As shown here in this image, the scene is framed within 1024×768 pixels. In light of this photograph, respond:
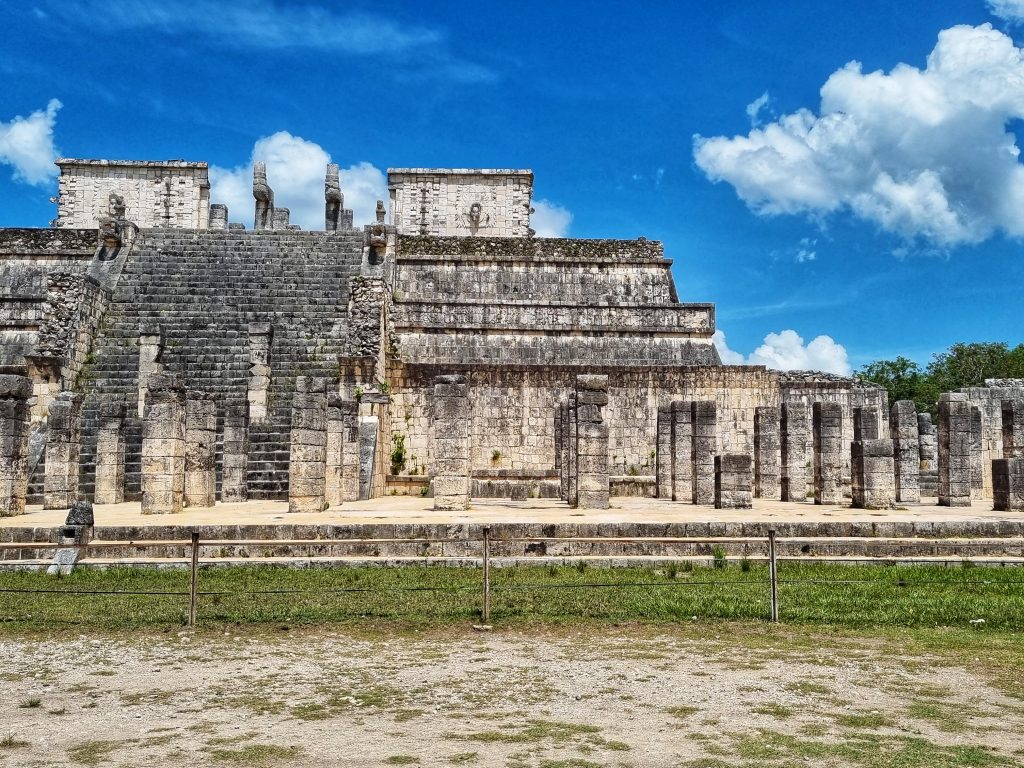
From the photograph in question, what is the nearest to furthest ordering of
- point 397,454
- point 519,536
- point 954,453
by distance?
1. point 519,536
2. point 954,453
3. point 397,454

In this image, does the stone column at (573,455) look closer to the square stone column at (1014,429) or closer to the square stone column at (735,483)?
the square stone column at (735,483)

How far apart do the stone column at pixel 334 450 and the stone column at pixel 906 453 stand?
1119cm

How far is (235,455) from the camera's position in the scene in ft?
62.8

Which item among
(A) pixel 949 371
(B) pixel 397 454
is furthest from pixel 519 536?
(A) pixel 949 371

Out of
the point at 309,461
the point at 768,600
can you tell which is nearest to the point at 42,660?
the point at 768,600

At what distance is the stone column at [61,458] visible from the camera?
→ 17.8m

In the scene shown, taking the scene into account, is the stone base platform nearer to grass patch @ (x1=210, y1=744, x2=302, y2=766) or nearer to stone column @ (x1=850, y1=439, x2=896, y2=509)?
stone column @ (x1=850, y1=439, x2=896, y2=509)

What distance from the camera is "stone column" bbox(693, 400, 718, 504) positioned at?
60.5 feet

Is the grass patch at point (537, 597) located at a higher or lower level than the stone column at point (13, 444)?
lower

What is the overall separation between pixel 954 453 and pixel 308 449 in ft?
42.3

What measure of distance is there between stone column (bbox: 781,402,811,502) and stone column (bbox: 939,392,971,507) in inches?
108

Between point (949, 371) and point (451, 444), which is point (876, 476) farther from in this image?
point (949, 371)

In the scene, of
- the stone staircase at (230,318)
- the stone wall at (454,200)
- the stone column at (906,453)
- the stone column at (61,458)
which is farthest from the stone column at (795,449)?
the stone wall at (454,200)

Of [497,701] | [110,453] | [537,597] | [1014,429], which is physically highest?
[1014,429]
